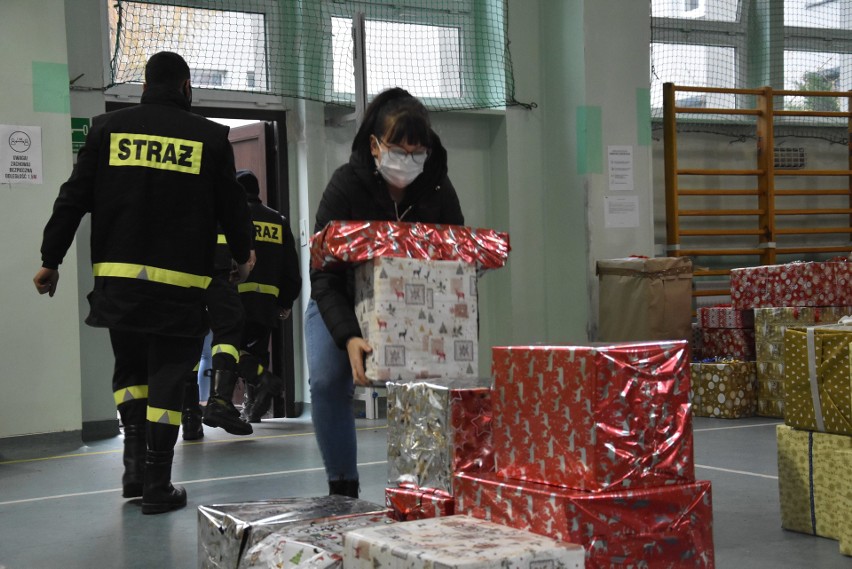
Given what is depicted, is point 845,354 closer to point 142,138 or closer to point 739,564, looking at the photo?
point 739,564

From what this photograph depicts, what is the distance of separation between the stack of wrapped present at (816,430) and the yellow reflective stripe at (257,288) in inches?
129

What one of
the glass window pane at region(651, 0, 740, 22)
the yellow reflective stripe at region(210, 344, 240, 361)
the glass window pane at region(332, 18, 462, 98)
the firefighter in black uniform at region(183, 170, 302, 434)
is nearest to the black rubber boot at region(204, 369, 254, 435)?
the firefighter in black uniform at region(183, 170, 302, 434)

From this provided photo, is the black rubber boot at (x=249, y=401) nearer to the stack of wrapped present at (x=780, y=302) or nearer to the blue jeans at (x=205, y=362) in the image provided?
the blue jeans at (x=205, y=362)

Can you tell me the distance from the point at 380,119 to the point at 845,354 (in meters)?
Answer: 1.42

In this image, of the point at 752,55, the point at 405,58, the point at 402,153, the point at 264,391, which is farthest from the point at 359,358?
the point at 752,55

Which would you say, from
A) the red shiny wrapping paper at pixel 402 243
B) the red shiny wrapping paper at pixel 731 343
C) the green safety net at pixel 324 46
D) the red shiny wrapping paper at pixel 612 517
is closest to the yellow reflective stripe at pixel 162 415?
the red shiny wrapping paper at pixel 402 243

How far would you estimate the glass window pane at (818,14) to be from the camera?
25.4ft

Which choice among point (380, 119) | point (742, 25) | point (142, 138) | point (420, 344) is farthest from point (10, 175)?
point (742, 25)

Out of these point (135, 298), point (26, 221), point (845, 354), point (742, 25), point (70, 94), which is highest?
point (742, 25)

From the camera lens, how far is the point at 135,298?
3.14 meters

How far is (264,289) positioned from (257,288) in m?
0.04

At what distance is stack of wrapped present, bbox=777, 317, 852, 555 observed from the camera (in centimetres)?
261

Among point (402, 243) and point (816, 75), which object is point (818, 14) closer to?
point (816, 75)

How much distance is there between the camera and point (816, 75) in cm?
775
